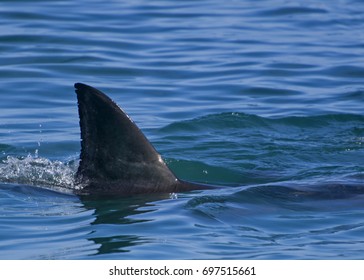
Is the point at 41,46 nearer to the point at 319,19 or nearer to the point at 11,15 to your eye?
the point at 11,15

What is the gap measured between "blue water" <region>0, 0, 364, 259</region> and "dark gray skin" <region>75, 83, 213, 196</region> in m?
0.13

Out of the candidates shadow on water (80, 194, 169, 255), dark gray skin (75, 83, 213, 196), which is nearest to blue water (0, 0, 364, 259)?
shadow on water (80, 194, 169, 255)

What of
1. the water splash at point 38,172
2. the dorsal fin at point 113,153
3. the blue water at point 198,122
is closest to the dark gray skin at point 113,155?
the dorsal fin at point 113,153

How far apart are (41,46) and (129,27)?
82.2 inches

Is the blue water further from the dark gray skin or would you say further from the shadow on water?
the dark gray skin

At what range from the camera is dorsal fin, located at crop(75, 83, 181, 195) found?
757 centimetres

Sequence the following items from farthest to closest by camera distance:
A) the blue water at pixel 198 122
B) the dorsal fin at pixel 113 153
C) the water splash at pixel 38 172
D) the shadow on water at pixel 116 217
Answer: the water splash at pixel 38 172 < the dorsal fin at pixel 113 153 < the blue water at pixel 198 122 < the shadow on water at pixel 116 217

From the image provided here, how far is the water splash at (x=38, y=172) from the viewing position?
852 centimetres

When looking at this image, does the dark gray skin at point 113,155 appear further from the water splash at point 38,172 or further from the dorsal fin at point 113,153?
the water splash at point 38,172

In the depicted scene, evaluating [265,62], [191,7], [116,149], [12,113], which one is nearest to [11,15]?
[191,7]

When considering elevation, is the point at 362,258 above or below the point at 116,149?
below

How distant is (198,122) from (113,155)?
374 centimetres
